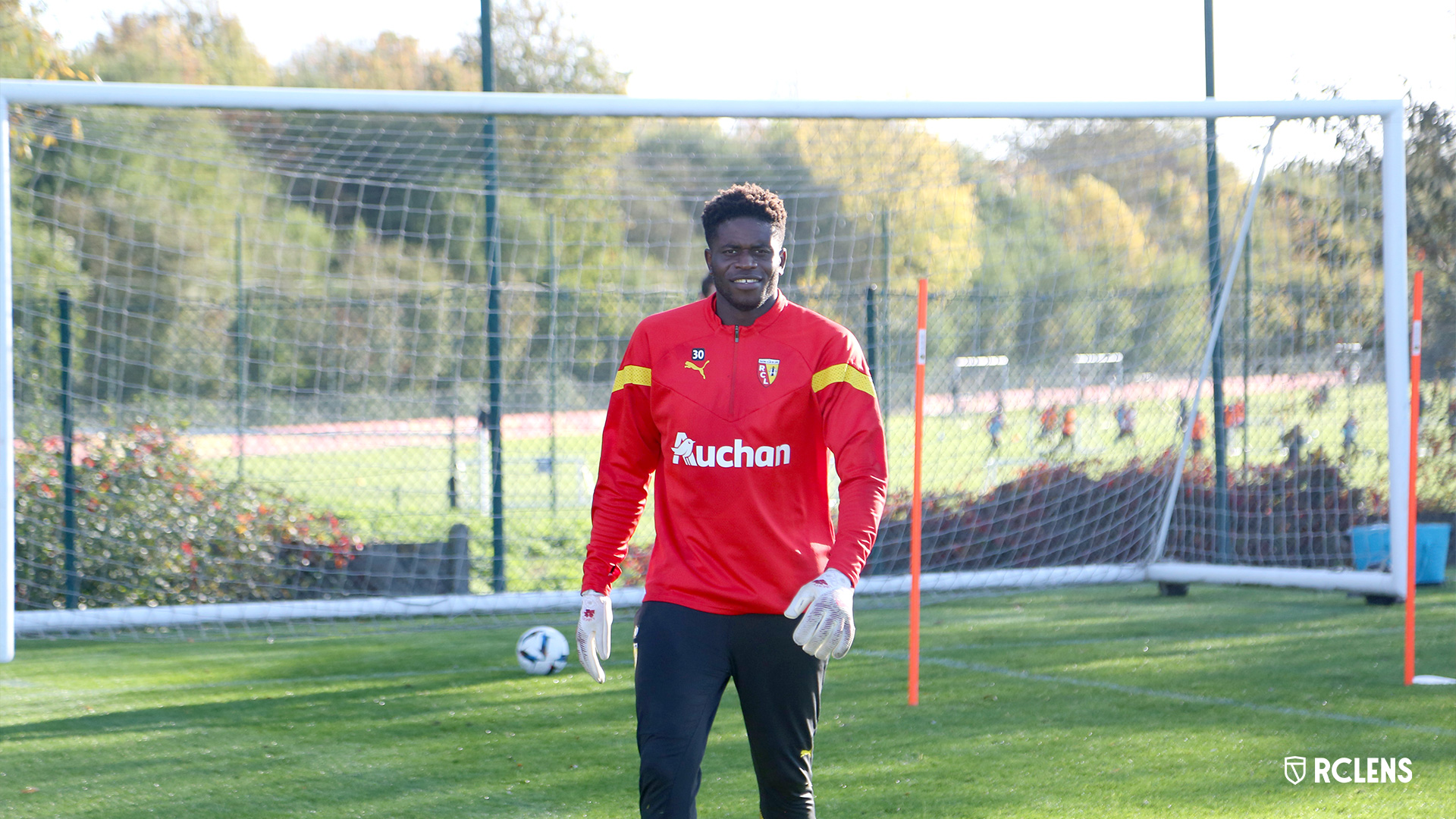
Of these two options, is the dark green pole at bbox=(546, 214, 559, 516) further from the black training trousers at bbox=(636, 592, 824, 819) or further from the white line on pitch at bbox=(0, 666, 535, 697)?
the black training trousers at bbox=(636, 592, 824, 819)

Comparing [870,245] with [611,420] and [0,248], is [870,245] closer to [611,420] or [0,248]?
[0,248]

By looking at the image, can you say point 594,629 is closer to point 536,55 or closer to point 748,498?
point 748,498

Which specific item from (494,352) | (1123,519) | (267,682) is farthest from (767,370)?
(1123,519)

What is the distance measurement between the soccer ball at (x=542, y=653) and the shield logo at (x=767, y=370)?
377cm

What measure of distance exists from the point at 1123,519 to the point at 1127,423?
90cm

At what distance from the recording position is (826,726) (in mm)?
5234

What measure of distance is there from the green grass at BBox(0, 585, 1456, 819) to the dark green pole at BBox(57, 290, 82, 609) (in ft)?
2.35

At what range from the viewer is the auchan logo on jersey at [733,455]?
286 centimetres

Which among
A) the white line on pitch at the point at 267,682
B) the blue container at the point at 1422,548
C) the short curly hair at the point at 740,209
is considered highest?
the short curly hair at the point at 740,209

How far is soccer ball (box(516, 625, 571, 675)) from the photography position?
6293mm

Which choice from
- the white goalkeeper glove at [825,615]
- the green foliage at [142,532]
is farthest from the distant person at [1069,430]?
the white goalkeeper glove at [825,615]

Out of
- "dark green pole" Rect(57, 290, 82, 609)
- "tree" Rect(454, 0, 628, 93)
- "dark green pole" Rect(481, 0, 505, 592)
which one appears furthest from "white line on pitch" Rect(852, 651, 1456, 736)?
"tree" Rect(454, 0, 628, 93)

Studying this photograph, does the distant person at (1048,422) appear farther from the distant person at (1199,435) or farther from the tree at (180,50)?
the tree at (180,50)

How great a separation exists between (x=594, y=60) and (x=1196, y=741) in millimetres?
24658
